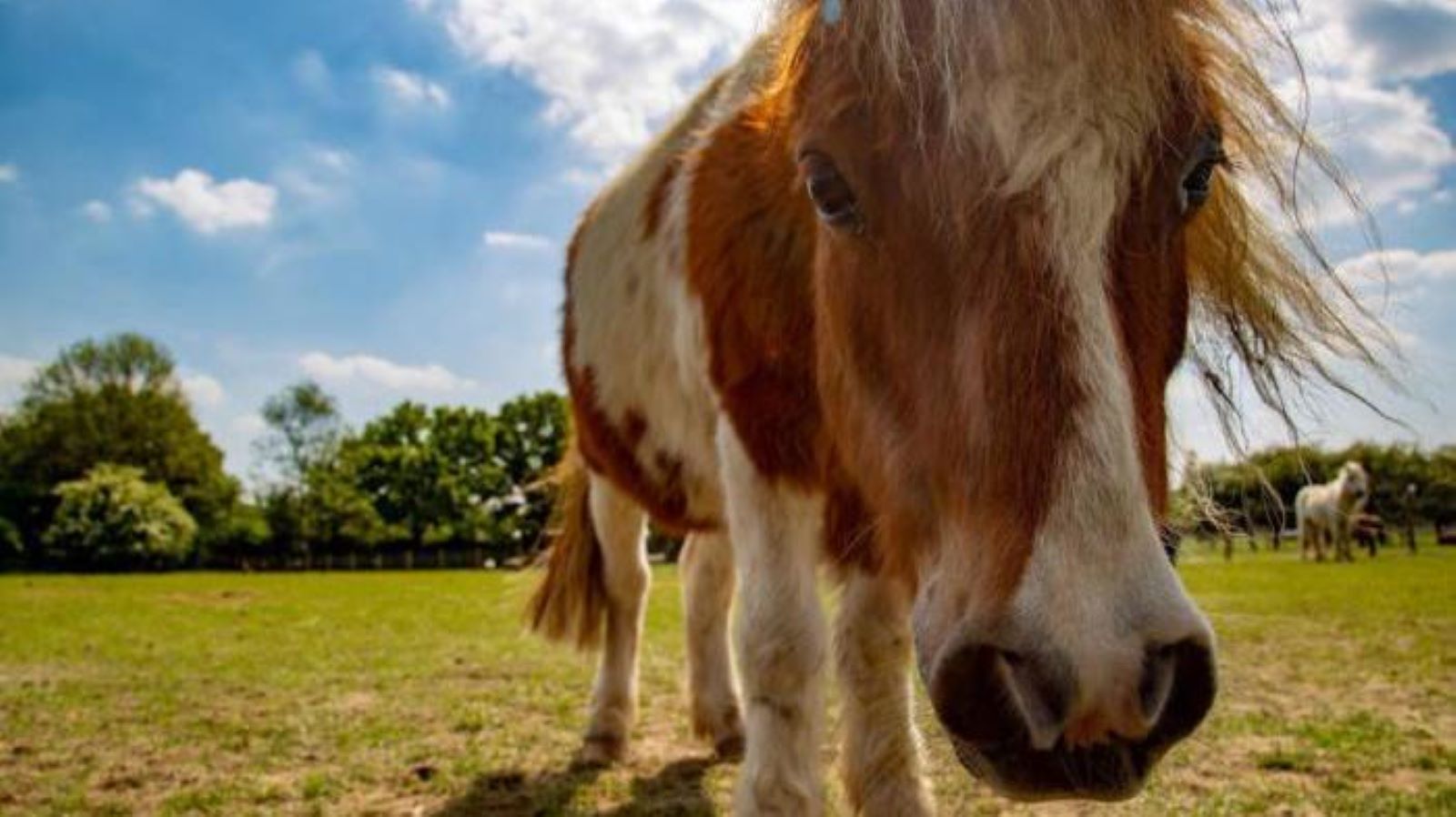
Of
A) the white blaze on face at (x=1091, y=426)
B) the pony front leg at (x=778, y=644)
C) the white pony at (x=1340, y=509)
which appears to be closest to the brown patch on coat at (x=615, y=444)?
the pony front leg at (x=778, y=644)

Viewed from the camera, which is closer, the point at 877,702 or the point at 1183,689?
the point at 1183,689

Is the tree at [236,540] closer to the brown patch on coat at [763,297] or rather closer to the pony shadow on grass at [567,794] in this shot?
the pony shadow on grass at [567,794]

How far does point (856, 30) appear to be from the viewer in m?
1.94

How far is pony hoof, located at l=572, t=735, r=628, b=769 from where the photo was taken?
4.49 metres

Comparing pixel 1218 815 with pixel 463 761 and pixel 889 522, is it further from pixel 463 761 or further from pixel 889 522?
pixel 463 761

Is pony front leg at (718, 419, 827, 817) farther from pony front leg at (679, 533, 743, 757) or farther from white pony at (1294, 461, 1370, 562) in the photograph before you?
white pony at (1294, 461, 1370, 562)

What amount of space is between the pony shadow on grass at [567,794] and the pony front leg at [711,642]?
26 cm

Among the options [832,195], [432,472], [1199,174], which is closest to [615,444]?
[832,195]

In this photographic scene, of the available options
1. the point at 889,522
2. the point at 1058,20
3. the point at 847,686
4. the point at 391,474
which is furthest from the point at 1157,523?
the point at 391,474

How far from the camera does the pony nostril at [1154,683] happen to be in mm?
1279

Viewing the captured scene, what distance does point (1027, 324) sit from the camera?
4.92 ft

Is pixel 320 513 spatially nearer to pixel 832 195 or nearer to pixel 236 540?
pixel 236 540

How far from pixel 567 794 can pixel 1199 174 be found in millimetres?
3311

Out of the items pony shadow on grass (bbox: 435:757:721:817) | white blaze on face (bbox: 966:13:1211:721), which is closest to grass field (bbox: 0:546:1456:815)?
pony shadow on grass (bbox: 435:757:721:817)
